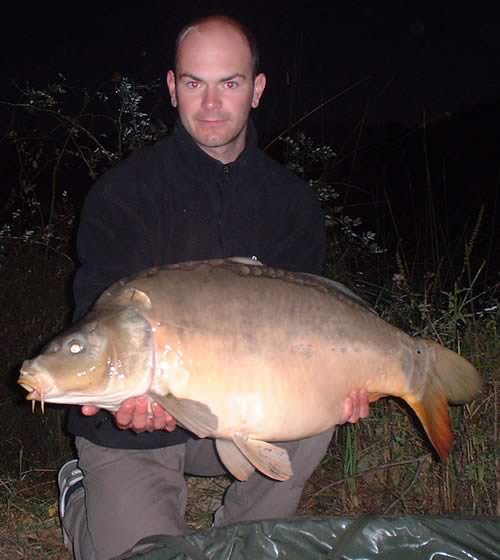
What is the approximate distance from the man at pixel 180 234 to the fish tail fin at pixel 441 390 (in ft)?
1.21

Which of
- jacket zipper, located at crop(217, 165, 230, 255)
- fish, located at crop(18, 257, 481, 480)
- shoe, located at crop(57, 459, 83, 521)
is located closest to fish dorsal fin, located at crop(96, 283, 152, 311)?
fish, located at crop(18, 257, 481, 480)

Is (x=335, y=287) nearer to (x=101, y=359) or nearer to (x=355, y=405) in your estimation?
(x=355, y=405)

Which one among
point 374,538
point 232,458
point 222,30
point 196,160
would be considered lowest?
point 374,538

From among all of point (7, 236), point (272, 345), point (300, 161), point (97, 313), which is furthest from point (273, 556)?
point (7, 236)

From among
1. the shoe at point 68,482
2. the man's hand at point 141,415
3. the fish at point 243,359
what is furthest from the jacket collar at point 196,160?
the shoe at point 68,482

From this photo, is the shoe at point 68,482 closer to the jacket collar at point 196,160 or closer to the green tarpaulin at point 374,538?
the green tarpaulin at point 374,538

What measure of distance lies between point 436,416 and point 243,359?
20.5 inches

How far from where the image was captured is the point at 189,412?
170cm

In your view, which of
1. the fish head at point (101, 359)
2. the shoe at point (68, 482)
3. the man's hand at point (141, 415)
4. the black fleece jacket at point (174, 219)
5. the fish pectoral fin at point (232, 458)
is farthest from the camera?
the shoe at point (68, 482)

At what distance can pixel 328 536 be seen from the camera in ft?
6.03

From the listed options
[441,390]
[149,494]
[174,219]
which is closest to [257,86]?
[174,219]

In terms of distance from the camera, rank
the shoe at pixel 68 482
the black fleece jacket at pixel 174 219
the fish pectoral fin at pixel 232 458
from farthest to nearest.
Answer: the shoe at pixel 68 482
the black fleece jacket at pixel 174 219
the fish pectoral fin at pixel 232 458

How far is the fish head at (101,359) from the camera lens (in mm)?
1661

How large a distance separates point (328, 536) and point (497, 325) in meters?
1.28
